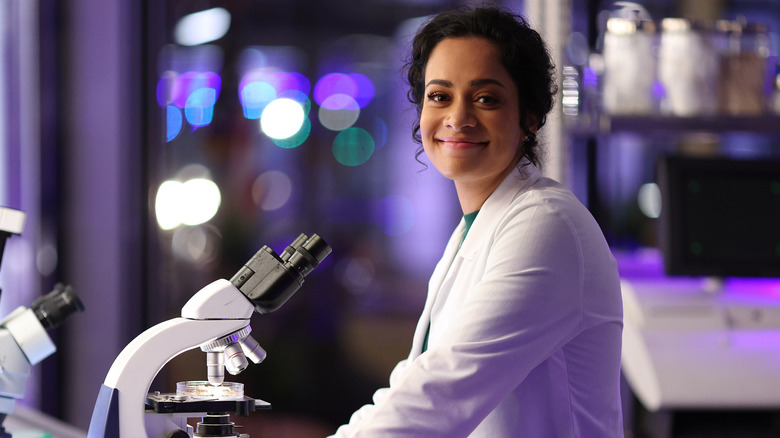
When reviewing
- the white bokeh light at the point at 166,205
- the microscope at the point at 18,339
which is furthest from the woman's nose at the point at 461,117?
the white bokeh light at the point at 166,205

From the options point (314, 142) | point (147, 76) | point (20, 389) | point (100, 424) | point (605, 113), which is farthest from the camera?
point (314, 142)

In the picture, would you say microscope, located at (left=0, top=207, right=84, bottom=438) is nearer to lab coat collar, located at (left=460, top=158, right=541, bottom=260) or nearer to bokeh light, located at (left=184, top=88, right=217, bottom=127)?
lab coat collar, located at (left=460, top=158, right=541, bottom=260)

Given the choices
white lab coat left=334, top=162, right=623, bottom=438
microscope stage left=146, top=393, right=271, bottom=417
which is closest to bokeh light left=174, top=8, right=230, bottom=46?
white lab coat left=334, top=162, right=623, bottom=438

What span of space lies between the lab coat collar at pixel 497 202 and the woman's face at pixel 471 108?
0.09 ft

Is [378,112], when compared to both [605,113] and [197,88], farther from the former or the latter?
[605,113]

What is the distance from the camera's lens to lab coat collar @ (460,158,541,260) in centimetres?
126

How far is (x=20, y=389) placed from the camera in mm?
1221

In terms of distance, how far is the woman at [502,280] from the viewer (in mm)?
1016

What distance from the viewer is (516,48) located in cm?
125

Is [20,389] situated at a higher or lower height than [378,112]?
lower

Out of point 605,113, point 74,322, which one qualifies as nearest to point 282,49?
point 74,322

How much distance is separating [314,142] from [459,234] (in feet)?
12.7

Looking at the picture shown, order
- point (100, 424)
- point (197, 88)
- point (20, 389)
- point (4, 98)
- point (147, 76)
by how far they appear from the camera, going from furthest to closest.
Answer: point (197, 88), point (147, 76), point (4, 98), point (20, 389), point (100, 424)

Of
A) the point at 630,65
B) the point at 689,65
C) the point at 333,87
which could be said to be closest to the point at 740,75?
the point at 689,65
